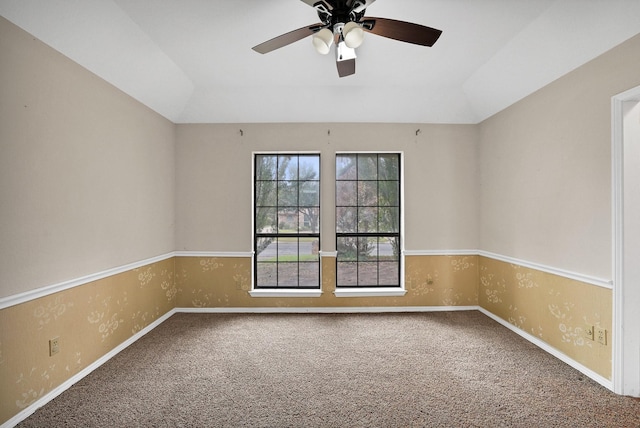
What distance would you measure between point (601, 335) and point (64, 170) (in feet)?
13.8

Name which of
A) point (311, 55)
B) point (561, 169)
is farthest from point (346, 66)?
point (561, 169)

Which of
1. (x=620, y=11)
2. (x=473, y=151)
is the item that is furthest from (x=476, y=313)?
(x=620, y=11)

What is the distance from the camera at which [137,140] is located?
9.99 feet

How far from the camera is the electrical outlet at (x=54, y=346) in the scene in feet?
6.75

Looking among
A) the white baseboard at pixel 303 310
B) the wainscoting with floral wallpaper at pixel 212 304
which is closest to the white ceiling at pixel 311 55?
the wainscoting with floral wallpaper at pixel 212 304

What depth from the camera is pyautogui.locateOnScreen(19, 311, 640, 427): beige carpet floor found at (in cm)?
185

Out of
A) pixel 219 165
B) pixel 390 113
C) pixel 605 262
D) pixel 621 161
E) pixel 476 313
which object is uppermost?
pixel 390 113

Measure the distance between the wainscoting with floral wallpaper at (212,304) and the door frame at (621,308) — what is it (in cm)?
9

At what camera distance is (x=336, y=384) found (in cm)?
220

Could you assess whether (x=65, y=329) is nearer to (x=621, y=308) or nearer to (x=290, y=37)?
(x=290, y=37)

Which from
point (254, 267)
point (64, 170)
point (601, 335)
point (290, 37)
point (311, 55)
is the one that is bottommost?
point (601, 335)

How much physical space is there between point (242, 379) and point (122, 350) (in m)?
1.34

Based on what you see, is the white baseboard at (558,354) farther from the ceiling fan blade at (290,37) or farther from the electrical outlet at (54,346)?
the electrical outlet at (54,346)

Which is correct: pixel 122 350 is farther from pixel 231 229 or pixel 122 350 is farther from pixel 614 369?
pixel 614 369
